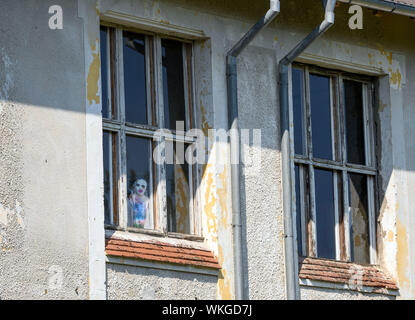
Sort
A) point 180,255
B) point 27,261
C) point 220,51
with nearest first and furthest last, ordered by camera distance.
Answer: point 27,261, point 180,255, point 220,51

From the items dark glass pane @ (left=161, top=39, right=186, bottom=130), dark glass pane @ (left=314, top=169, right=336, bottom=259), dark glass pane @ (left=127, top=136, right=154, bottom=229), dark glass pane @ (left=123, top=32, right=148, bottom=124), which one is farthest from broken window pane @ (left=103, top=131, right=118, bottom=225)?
dark glass pane @ (left=314, top=169, right=336, bottom=259)

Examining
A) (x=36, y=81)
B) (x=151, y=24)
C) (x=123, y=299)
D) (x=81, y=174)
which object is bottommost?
(x=123, y=299)

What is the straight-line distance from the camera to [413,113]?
43.9 feet

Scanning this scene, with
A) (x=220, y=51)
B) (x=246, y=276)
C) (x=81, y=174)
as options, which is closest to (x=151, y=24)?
(x=220, y=51)

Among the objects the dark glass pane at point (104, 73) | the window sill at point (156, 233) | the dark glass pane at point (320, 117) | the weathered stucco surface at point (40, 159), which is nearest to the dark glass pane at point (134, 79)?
the dark glass pane at point (104, 73)

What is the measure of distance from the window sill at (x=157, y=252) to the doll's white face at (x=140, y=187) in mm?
414

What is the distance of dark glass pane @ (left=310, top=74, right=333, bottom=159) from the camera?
12.8 metres

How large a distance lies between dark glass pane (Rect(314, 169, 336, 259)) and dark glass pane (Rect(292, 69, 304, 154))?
33 centimetres

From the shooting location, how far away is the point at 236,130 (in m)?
11.9

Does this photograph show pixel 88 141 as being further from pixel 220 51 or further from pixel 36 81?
pixel 220 51

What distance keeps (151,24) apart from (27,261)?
2.71 metres

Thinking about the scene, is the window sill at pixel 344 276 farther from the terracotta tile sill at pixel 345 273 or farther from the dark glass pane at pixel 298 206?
the dark glass pane at pixel 298 206

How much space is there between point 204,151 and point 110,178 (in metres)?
1.06

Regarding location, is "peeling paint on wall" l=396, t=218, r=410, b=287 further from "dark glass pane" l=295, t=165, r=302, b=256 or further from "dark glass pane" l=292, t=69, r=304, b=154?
"dark glass pane" l=292, t=69, r=304, b=154
